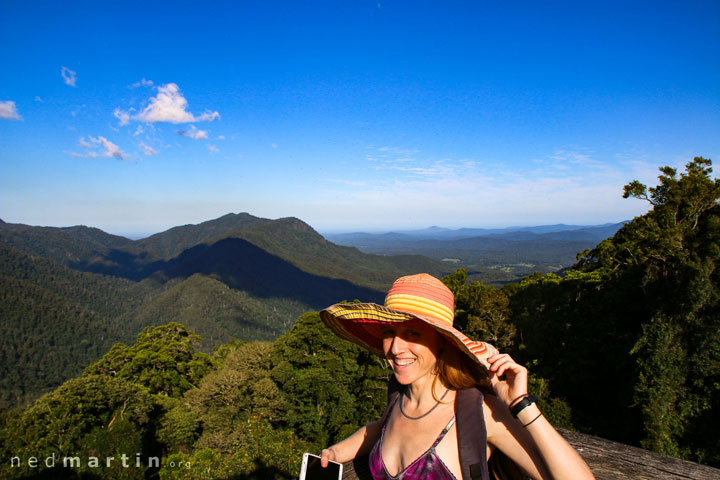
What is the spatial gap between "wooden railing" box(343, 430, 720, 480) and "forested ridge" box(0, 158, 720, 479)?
7.80m

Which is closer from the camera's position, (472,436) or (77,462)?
(472,436)

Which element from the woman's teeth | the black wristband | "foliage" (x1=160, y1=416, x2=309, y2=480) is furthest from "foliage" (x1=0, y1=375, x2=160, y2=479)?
the black wristband

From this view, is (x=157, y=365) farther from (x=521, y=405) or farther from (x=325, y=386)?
(x=521, y=405)

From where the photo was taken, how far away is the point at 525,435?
1.44 meters

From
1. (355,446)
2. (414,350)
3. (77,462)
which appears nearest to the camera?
(414,350)

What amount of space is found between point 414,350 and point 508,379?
568mm

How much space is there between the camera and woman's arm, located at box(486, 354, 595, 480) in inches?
50.6

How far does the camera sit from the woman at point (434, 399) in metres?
1.48

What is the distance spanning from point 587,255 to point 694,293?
15.1m

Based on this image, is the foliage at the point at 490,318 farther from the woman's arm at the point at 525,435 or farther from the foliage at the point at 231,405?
the woman's arm at the point at 525,435

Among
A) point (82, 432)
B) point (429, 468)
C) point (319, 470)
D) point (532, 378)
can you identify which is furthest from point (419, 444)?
point (82, 432)

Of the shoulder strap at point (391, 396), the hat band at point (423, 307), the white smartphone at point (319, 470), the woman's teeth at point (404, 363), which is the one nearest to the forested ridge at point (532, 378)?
the shoulder strap at point (391, 396)

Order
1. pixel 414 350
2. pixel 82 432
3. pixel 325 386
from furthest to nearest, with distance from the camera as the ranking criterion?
1. pixel 325 386
2. pixel 82 432
3. pixel 414 350

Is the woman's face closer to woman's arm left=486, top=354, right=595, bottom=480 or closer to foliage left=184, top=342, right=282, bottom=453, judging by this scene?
woman's arm left=486, top=354, right=595, bottom=480
